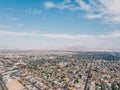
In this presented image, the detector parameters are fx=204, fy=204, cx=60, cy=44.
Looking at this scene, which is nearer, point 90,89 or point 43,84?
point 90,89

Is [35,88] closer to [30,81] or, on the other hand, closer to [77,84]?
[30,81]

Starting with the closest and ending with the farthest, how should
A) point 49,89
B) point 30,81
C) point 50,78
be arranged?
1. point 49,89
2. point 30,81
3. point 50,78

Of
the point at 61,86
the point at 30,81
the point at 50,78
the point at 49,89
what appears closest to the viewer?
the point at 49,89

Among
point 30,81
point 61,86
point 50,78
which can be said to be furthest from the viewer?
point 50,78

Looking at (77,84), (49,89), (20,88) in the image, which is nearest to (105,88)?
(77,84)

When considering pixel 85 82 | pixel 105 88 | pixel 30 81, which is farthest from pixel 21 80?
pixel 105 88

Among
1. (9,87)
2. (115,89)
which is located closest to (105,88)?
(115,89)

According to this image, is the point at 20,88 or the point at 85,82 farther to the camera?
the point at 85,82

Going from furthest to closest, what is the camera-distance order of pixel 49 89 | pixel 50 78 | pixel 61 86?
pixel 50 78, pixel 61 86, pixel 49 89

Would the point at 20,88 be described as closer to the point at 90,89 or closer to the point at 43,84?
the point at 43,84
